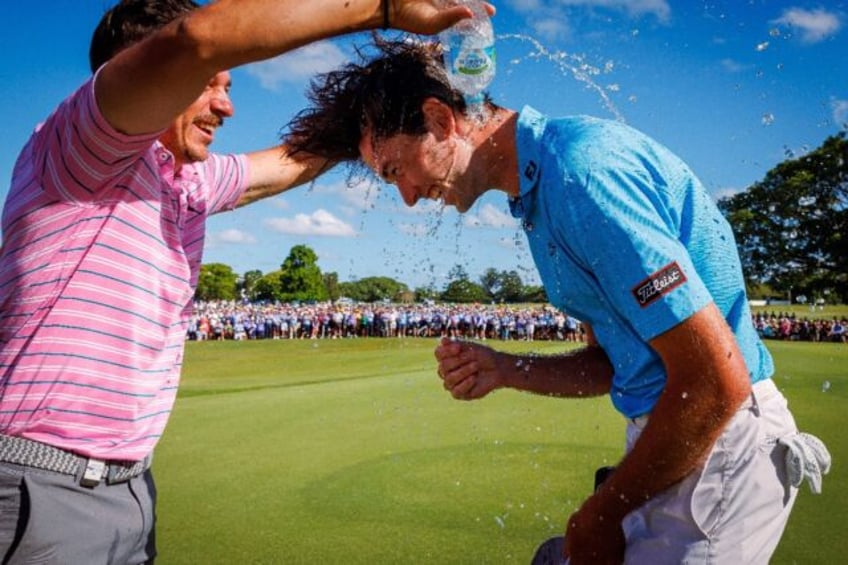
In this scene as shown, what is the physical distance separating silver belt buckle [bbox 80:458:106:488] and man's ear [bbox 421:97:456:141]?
165 centimetres

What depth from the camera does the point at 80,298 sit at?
2188 millimetres

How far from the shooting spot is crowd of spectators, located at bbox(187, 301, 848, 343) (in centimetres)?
3944

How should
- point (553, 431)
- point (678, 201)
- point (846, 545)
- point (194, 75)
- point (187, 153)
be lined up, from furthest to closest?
point (553, 431), point (846, 545), point (187, 153), point (678, 201), point (194, 75)

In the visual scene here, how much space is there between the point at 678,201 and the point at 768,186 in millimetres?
49464

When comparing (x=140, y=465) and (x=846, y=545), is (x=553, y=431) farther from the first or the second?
(x=140, y=465)

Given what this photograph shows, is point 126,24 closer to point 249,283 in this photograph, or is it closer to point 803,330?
point 803,330

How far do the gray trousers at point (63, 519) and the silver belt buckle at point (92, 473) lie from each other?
2 cm

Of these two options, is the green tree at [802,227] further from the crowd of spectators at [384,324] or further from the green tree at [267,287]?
the green tree at [267,287]

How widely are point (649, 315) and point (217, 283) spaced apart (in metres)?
142

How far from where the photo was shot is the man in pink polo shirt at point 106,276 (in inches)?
63.7

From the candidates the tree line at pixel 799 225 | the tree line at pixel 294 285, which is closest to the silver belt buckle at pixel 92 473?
the tree line at pixel 799 225

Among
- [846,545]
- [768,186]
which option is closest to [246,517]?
[846,545]

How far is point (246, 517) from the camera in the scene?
5145 mm

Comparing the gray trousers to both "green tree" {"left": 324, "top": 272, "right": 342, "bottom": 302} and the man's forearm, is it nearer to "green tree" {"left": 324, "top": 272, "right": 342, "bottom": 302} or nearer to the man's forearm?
the man's forearm
